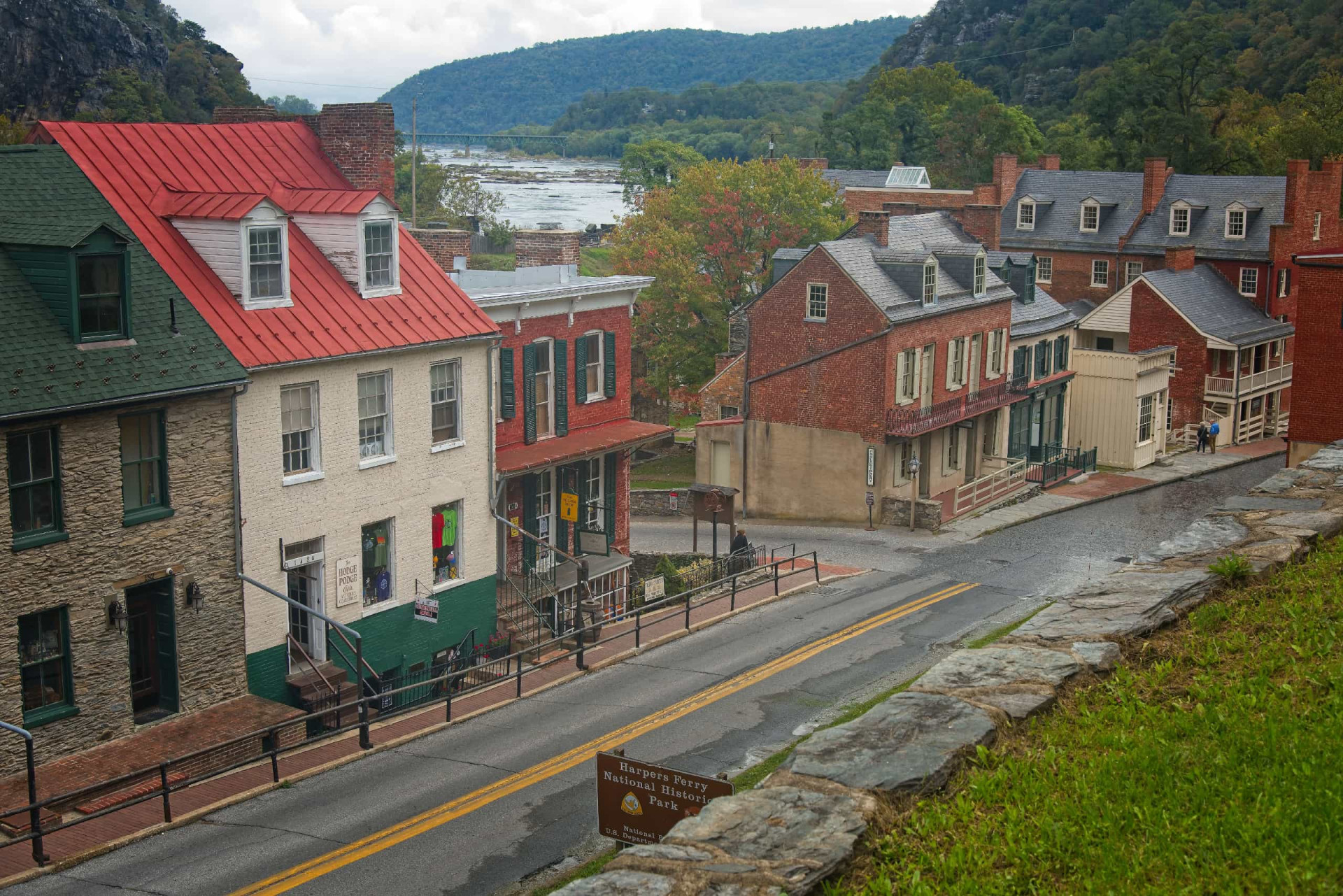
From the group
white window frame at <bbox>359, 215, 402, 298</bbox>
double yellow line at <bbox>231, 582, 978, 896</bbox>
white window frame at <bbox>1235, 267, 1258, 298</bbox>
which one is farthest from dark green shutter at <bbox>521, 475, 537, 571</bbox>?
white window frame at <bbox>1235, 267, 1258, 298</bbox>

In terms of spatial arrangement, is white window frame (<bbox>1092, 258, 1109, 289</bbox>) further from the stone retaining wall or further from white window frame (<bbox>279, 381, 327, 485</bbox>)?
the stone retaining wall

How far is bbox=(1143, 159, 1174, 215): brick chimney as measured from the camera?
74062mm

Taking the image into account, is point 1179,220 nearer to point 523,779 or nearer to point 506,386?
point 506,386

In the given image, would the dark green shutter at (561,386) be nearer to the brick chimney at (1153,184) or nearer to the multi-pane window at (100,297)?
the multi-pane window at (100,297)

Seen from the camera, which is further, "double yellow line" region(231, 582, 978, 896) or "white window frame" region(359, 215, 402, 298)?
"white window frame" region(359, 215, 402, 298)

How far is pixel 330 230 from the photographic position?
2797cm

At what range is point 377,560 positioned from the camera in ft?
91.3

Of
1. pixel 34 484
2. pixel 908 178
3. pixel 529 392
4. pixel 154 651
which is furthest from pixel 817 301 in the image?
pixel 908 178

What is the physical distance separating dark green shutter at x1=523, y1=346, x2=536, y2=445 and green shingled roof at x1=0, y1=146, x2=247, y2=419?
34.2 ft

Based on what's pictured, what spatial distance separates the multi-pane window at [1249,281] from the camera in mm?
69250

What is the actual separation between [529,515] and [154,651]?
39.0 ft

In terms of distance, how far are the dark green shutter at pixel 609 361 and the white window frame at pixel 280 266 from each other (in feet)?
37.6

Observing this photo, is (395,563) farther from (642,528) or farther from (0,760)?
(642,528)

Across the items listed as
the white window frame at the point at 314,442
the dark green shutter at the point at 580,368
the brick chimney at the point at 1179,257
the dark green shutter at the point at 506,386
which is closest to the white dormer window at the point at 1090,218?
the brick chimney at the point at 1179,257
